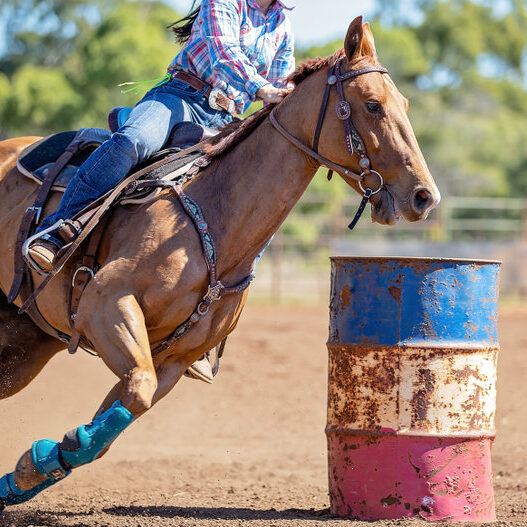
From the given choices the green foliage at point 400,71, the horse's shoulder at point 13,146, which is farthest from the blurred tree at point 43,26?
the horse's shoulder at point 13,146

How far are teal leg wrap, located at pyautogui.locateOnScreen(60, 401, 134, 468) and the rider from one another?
0.84 metres

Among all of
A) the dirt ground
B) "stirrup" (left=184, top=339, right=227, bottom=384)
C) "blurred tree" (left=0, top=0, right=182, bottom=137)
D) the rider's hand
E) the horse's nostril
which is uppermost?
"blurred tree" (left=0, top=0, right=182, bottom=137)

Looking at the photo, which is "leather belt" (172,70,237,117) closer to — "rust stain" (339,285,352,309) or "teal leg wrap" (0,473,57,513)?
"rust stain" (339,285,352,309)

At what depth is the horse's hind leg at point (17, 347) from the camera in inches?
223

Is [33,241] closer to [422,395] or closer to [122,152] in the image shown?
[122,152]

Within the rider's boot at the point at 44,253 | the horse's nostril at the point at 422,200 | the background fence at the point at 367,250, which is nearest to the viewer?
the horse's nostril at the point at 422,200

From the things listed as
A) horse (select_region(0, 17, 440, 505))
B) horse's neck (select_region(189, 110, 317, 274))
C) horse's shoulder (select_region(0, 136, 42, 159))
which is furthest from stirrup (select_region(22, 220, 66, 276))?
horse's shoulder (select_region(0, 136, 42, 159))

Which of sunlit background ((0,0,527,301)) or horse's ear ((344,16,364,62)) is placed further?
sunlit background ((0,0,527,301))

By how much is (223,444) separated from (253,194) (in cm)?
425

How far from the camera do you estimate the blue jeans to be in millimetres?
4590

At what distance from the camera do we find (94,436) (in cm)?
413

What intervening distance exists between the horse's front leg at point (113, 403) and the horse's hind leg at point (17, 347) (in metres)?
1.39

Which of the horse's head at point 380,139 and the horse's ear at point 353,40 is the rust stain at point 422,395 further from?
the horse's ear at point 353,40

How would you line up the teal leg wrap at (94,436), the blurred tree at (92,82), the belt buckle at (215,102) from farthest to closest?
the blurred tree at (92,82), the belt buckle at (215,102), the teal leg wrap at (94,436)
